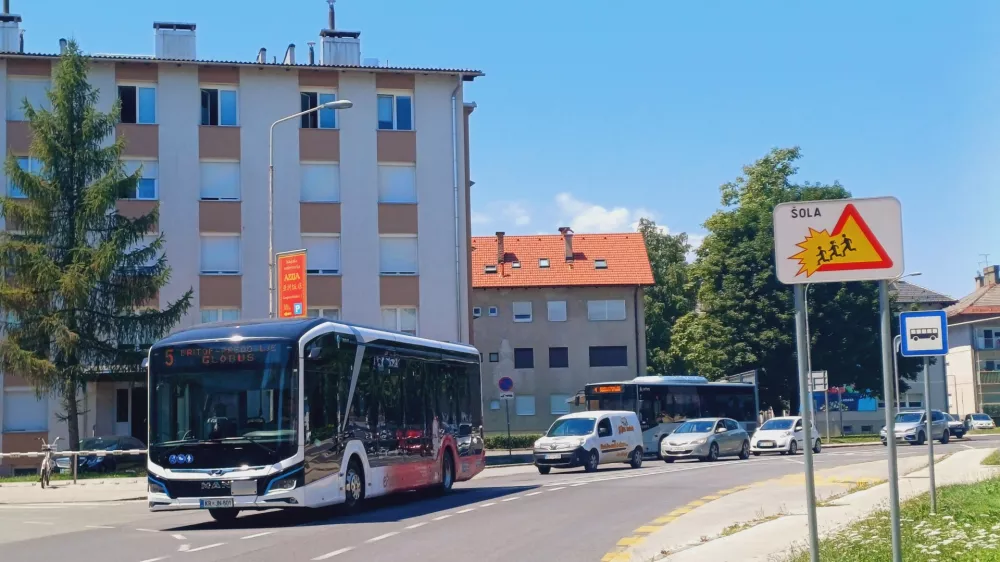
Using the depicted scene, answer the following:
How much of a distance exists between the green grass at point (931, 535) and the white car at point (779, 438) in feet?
89.9

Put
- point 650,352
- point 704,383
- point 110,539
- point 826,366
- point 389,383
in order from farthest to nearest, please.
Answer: point 650,352 → point 826,366 → point 704,383 → point 389,383 → point 110,539

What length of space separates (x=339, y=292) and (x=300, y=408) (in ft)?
89.2

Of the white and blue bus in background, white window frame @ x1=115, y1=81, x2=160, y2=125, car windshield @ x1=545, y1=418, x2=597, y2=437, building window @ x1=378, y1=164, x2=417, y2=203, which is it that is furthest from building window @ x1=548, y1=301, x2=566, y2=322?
car windshield @ x1=545, y1=418, x2=597, y2=437

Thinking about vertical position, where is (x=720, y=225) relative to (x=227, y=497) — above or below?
above

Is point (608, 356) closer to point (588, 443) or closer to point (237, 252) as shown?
point (237, 252)

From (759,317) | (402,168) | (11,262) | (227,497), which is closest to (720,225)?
(759,317)

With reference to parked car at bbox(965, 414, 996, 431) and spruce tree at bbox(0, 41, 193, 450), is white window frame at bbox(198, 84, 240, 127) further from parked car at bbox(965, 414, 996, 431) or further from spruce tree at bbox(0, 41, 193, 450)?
parked car at bbox(965, 414, 996, 431)

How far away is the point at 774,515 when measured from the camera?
53.1 feet

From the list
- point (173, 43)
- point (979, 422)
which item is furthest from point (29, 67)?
point (979, 422)

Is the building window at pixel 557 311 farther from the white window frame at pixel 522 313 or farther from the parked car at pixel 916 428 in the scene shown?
the parked car at pixel 916 428

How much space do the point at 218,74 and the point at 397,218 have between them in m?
8.79

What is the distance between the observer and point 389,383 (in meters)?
20.1

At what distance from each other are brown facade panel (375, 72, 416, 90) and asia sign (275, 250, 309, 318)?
710 inches

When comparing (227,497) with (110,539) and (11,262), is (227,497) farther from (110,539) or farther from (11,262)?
(11,262)
